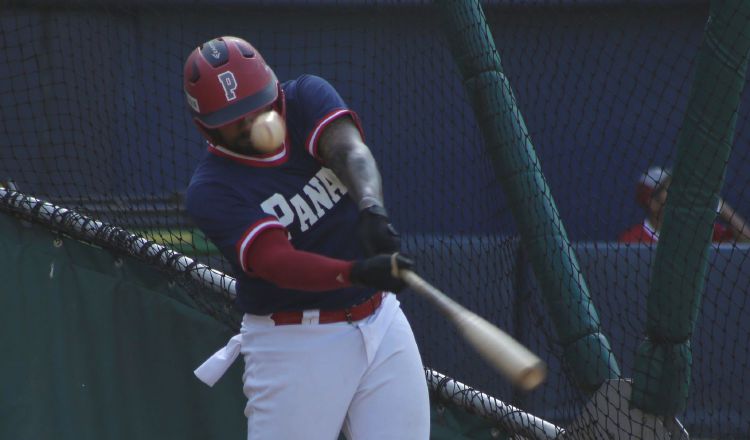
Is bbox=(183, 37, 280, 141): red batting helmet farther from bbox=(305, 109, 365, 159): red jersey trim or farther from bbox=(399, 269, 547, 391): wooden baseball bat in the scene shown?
bbox=(399, 269, 547, 391): wooden baseball bat

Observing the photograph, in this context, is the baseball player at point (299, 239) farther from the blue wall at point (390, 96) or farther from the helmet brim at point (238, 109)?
the blue wall at point (390, 96)

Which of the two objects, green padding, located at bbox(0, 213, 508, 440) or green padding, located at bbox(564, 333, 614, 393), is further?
green padding, located at bbox(0, 213, 508, 440)

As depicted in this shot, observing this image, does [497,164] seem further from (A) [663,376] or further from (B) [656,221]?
(B) [656,221]

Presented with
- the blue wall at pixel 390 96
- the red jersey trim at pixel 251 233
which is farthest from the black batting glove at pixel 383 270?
the blue wall at pixel 390 96

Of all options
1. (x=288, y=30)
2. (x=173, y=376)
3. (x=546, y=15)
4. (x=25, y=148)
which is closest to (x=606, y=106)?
(x=546, y=15)

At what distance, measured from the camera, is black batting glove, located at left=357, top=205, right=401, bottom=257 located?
293cm

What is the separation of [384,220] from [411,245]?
2.14m

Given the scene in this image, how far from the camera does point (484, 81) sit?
3.63m

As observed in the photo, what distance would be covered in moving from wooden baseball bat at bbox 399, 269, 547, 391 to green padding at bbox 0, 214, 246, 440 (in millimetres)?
1784

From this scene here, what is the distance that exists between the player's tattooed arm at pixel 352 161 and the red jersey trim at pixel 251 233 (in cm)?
23

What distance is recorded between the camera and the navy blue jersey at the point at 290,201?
10.4ft

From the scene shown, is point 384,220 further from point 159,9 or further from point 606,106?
point 159,9

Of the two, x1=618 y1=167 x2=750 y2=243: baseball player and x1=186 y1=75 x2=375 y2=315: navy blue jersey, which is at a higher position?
x1=186 y1=75 x2=375 y2=315: navy blue jersey

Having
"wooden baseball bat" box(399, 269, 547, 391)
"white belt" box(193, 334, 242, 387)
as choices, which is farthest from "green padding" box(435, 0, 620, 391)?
"white belt" box(193, 334, 242, 387)
